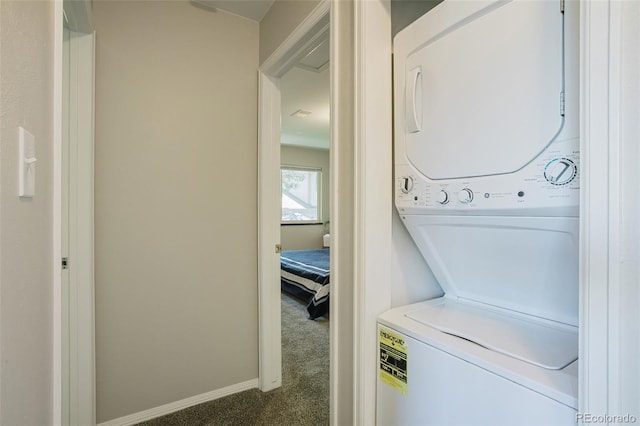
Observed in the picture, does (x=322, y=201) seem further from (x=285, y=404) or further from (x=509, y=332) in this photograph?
(x=509, y=332)

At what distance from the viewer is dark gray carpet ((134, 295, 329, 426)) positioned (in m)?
1.76

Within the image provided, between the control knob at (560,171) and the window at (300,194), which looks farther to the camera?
the window at (300,194)

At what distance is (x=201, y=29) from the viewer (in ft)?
6.32

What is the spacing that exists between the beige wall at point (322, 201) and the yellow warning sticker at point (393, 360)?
→ 5.07 meters

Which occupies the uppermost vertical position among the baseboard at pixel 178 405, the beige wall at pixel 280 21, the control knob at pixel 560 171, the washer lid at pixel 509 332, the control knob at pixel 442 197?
the beige wall at pixel 280 21

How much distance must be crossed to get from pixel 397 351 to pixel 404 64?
1.00 m

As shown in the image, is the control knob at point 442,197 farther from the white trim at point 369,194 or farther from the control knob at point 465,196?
the white trim at point 369,194

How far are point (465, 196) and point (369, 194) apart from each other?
333mm

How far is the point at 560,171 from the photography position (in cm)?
72

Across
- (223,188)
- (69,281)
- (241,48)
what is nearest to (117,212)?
(69,281)

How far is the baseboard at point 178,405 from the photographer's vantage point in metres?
1.73

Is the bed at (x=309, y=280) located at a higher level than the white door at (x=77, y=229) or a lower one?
lower
